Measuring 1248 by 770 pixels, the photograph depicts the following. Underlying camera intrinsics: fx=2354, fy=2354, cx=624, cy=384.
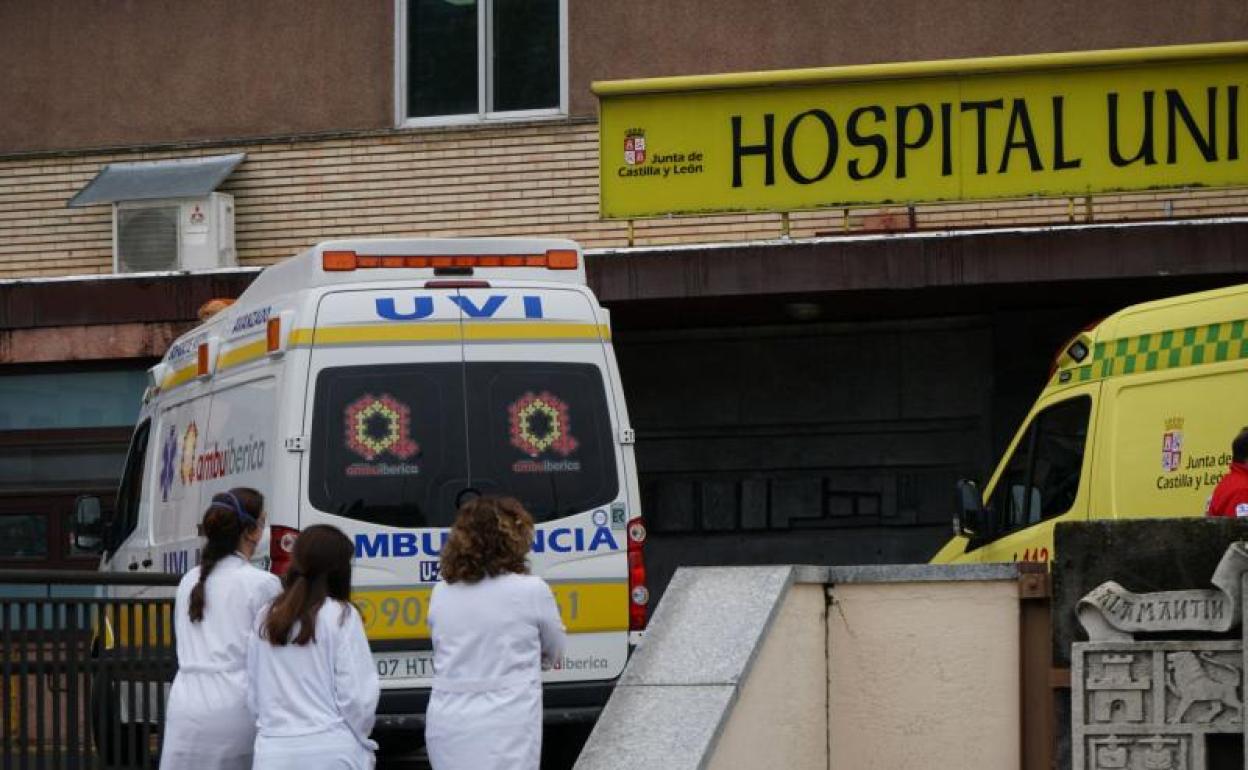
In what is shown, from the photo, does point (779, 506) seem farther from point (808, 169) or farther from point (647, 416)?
point (808, 169)

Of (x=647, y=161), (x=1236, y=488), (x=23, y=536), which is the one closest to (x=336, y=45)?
(x=647, y=161)

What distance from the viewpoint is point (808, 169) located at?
16.4 m

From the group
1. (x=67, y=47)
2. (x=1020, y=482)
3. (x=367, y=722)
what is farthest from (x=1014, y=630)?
(x=67, y=47)

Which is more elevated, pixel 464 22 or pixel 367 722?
pixel 464 22

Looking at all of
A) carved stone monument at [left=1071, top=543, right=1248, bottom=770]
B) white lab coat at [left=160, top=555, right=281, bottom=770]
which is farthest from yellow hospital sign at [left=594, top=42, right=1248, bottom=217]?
white lab coat at [left=160, top=555, right=281, bottom=770]

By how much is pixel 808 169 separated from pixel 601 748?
31.0 feet

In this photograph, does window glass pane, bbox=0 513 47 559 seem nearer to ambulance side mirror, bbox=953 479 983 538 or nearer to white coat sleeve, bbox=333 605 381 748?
ambulance side mirror, bbox=953 479 983 538

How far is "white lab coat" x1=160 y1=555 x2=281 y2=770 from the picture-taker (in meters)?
7.95

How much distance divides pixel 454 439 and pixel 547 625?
9.89ft

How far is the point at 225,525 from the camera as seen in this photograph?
820cm

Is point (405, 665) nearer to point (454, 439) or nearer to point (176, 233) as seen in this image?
point (454, 439)

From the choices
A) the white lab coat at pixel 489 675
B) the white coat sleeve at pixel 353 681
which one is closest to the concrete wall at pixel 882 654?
the white lab coat at pixel 489 675

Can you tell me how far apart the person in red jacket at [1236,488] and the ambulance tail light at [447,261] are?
10.8 ft

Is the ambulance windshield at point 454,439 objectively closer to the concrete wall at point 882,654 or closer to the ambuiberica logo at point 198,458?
the ambuiberica logo at point 198,458
